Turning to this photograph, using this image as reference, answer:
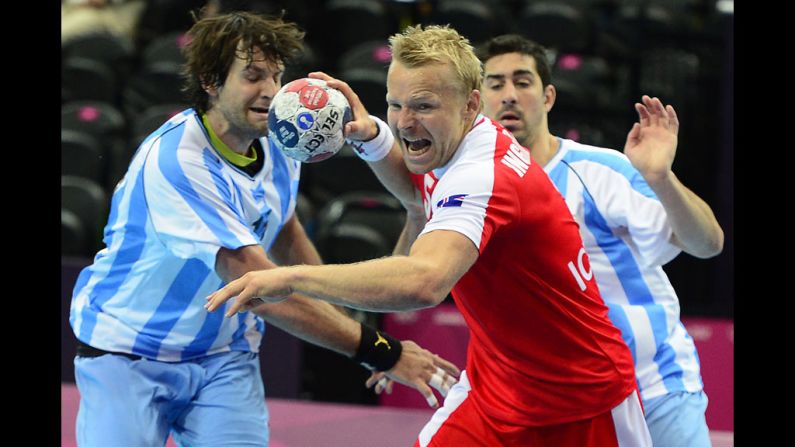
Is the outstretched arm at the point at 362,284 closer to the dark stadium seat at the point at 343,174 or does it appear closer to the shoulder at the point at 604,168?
the shoulder at the point at 604,168

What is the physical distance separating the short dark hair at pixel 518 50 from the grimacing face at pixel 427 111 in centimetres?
126

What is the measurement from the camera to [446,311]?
6.30 metres

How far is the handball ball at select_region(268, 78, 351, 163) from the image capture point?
11.1 feet

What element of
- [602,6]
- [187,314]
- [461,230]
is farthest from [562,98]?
[461,230]

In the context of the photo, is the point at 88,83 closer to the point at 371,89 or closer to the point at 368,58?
the point at 368,58

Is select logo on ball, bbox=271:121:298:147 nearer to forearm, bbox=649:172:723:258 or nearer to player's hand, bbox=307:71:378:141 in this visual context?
player's hand, bbox=307:71:378:141

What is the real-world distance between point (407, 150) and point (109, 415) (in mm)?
1467

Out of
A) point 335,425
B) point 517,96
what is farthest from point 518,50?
point 335,425

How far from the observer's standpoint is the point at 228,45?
4.02 meters

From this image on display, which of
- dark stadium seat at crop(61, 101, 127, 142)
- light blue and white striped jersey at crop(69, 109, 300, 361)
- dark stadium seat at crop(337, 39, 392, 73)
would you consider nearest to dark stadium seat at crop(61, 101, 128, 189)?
dark stadium seat at crop(61, 101, 127, 142)

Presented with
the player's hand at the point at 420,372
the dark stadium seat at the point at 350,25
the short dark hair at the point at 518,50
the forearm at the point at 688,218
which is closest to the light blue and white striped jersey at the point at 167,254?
the player's hand at the point at 420,372

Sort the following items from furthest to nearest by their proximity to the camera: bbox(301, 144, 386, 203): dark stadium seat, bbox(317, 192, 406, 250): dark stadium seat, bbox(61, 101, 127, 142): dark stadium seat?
1. bbox(61, 101, 127, 142): dark stadium seat
2. bbox(301, 144, 386, 203): dark stadium seat
3. bbox(317, 192, 406, 250): dark stadium seat

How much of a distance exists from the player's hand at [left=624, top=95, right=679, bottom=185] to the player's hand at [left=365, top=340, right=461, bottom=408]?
0.98 m

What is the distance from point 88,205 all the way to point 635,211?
462cm
